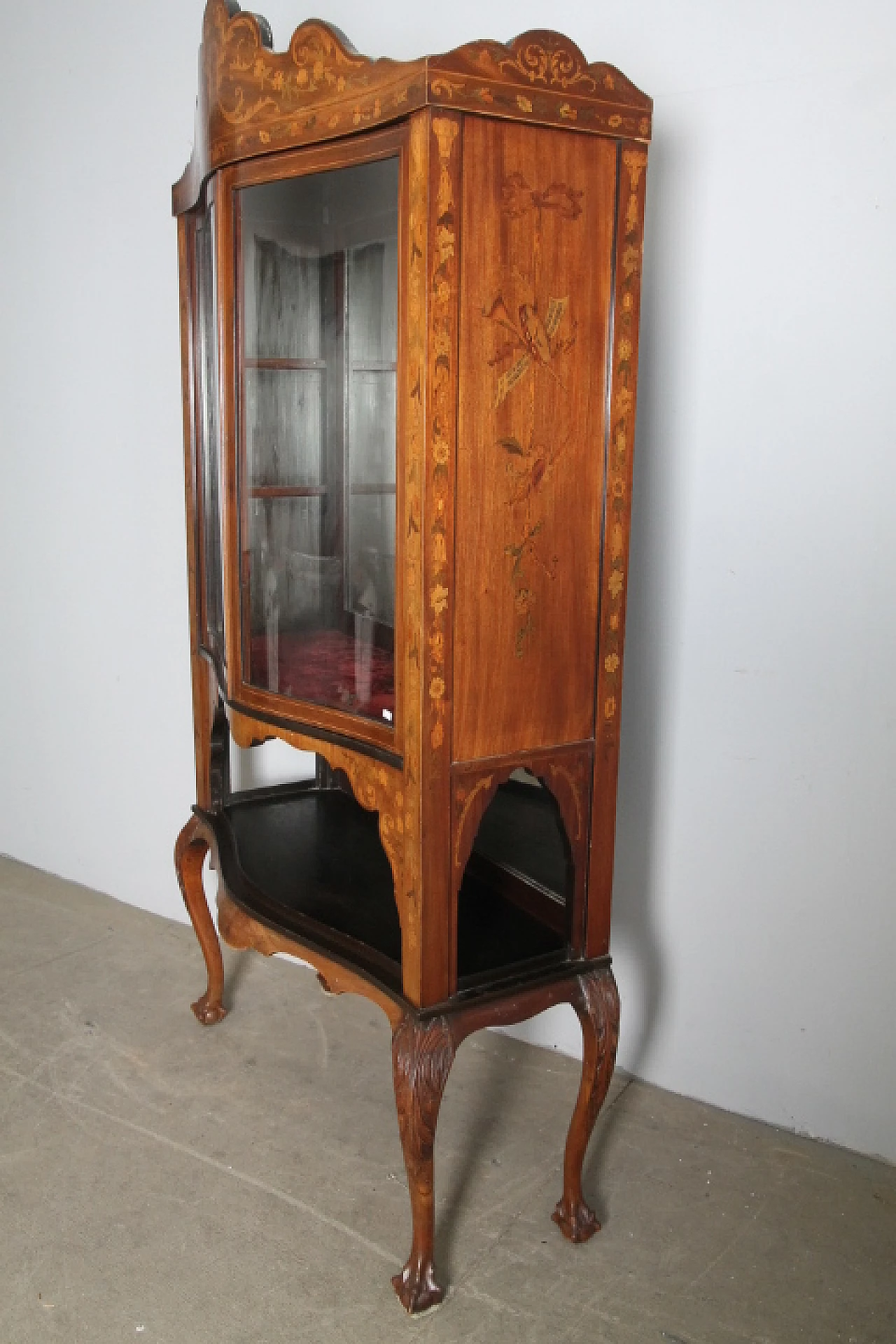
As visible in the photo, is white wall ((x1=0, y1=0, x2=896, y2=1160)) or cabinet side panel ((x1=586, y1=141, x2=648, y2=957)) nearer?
cabinet side panel ((x1=586, y1=141, x2=648, y2=957))

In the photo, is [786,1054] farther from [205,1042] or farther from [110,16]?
[110,16]

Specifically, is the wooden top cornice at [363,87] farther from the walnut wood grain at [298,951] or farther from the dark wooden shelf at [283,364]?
the walnut wood grain at [298,951]

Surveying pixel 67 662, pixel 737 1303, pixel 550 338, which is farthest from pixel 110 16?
pixel 737 1303

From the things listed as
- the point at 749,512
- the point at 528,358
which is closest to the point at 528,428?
the point at 528,358

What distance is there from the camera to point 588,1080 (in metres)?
1.94

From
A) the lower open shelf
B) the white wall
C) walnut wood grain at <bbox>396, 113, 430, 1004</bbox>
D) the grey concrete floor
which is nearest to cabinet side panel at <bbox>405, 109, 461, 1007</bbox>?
walnut wood grain at <bbox>396, 113, 430, 1004</bbox>

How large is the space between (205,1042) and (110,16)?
235 cm

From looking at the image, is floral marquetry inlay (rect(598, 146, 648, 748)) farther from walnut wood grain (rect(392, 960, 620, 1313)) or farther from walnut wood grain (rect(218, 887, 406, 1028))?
walnut wood grain (rect(218, 887, 406, 1028))

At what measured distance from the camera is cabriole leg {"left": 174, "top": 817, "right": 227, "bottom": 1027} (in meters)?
2.54

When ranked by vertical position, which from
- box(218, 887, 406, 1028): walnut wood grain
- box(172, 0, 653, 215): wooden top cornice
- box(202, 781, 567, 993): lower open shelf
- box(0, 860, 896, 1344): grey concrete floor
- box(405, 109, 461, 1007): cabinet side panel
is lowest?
box(0, 860, 896, 1344): grey concrete floor

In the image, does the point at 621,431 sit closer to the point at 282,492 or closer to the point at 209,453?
the point at 282,492

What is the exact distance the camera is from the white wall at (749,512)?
194 centimetres

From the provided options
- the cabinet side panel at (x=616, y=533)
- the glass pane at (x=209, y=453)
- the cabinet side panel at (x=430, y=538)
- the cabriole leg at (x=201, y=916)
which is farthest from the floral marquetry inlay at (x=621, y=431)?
the cabriole leg at (x=201, y=916)

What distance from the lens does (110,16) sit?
2785 mm
